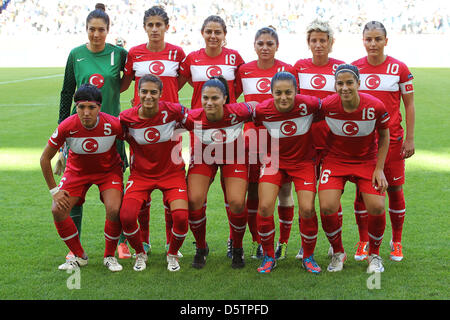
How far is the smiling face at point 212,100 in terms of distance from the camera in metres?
3.78

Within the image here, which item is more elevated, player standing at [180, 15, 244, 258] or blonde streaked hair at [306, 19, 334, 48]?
blonde streaked hair at [306, 19, 334, 48]

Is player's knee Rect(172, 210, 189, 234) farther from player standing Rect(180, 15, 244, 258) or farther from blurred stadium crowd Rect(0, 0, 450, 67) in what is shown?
blurred stadium crowd Rect(0, 0, 450, 67)

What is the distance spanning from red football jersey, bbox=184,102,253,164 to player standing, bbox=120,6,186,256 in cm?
47

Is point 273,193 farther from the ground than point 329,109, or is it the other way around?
point 329,109

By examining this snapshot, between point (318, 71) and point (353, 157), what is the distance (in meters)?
0.72

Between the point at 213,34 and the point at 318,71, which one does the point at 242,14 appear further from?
the point at 318,71

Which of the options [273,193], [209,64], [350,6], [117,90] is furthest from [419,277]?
[350,6]

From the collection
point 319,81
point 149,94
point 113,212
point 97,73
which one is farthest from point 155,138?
point 319,81

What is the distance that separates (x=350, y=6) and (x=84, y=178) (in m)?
25.6

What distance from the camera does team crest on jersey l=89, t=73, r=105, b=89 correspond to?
4133 mm

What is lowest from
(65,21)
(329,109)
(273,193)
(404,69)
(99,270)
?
(99,270)

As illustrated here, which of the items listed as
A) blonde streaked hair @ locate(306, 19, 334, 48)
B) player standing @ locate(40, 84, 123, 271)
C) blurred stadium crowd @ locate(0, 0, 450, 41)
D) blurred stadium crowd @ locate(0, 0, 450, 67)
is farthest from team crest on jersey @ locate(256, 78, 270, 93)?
blurred stadium crowd @ locate(0, 0, 450, 41)

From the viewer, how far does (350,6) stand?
27.2 m

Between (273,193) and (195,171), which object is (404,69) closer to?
(273,193)
